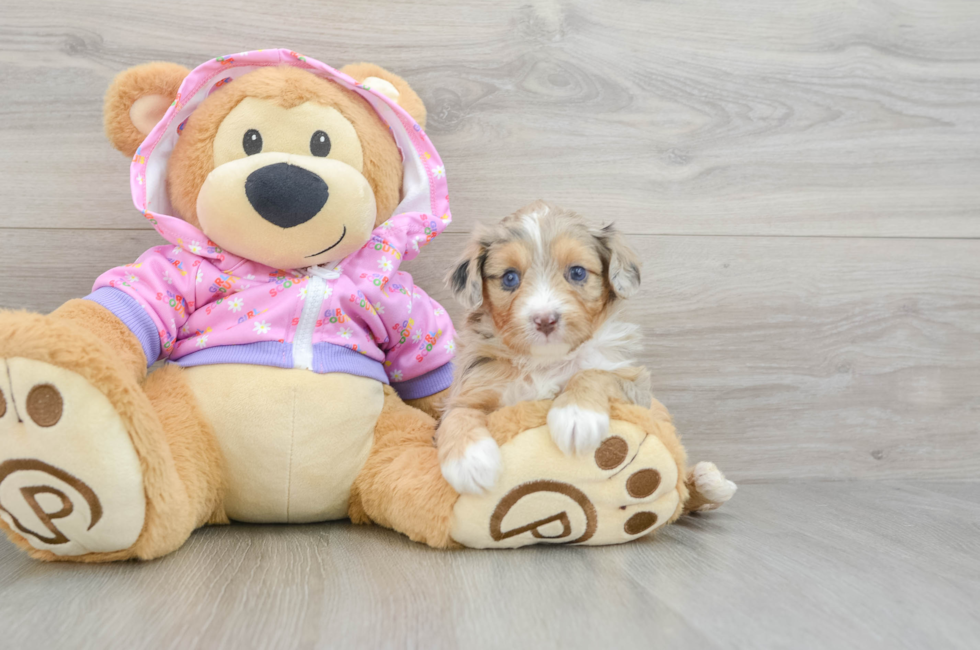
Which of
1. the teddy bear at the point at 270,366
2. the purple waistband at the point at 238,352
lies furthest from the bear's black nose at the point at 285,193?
the purple waistband at the point at 238,352

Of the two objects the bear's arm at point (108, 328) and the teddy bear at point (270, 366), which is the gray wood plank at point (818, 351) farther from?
the bear's arm at point (108, 328)

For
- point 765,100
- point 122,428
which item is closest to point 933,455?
point 765,100

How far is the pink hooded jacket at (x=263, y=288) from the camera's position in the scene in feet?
4.77

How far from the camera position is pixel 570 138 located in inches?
78.0

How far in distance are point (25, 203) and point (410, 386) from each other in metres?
1.11

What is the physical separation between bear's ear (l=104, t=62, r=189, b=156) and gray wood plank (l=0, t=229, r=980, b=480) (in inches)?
49.7

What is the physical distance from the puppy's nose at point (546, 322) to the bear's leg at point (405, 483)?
0.34 metres

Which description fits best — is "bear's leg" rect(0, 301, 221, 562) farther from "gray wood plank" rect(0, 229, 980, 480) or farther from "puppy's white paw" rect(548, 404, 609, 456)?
"gray wood plank" rect(0, 229, 980, 480)

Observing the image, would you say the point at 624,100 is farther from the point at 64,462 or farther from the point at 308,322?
the point at 64,462

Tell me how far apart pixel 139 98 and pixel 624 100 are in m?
1.26

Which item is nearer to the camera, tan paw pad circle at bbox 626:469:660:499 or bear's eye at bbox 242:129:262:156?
tan paw pad circle at bbox 626:469:660:499

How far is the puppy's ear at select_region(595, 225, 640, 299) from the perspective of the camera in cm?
139

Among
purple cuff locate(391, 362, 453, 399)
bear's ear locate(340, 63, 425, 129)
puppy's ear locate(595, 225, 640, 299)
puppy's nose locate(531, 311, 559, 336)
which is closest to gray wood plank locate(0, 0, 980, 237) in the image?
bear's ear locate(340, 63, 425, 129)

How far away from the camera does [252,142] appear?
146 centimetres
